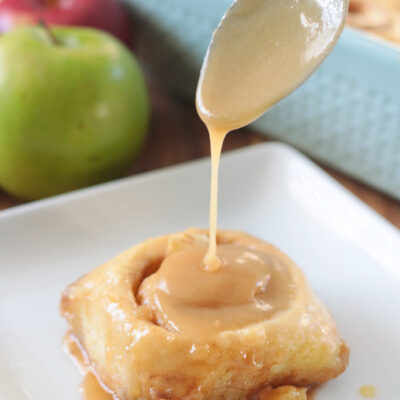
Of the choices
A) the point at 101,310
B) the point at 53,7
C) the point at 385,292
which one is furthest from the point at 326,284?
the point at 53,7

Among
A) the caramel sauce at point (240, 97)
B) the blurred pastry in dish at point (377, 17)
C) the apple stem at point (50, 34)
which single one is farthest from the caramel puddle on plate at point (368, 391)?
the apple stem at point (50, 34)

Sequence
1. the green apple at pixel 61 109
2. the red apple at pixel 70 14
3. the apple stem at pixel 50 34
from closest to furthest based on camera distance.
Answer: the green apple at pixel 61 109, the apple stem at pixel 50 34, the red apple at pixel 70 14

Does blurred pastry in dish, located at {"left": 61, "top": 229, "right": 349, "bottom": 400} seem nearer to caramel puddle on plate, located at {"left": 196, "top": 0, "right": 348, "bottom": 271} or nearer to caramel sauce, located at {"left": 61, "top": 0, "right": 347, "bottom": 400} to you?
caramel sauce, located at {"left": 61, "top": 0, "right": 347, "bottom": 400}

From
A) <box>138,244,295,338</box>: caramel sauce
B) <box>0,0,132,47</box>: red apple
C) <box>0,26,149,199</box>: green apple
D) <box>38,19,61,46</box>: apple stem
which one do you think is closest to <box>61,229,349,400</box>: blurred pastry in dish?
<box>138,244,295,338</box>: caramel sauce

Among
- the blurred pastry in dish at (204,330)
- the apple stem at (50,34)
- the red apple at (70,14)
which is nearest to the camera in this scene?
the blurred pastry in dish at (204,330)

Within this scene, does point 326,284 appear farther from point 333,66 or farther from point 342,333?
point 333,66

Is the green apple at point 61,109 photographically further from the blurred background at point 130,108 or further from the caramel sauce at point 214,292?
the caramel sauce at point 214,292
